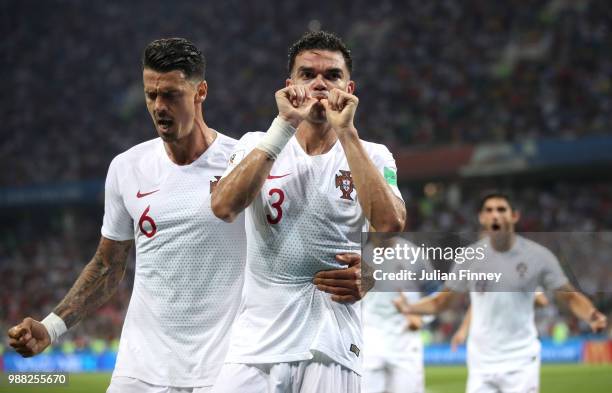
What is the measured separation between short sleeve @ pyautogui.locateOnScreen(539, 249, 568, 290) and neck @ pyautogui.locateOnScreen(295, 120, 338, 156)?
13.1 ft

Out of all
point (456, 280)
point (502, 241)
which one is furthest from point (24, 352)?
point (502, 241)

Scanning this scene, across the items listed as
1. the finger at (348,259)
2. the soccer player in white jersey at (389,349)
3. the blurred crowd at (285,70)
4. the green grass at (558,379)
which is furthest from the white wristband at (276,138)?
the blurred crowd at (285,70)

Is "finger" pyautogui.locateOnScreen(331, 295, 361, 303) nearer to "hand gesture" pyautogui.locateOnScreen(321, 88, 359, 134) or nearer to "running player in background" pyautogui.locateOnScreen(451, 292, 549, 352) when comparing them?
"hand gesture" pyautogui.locateOnScreen(321, 88, 359, 134)

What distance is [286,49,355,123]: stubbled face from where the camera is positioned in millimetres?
3682

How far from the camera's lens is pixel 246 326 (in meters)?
3.66

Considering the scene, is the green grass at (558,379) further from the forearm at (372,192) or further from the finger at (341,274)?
the forearm at (372,192)

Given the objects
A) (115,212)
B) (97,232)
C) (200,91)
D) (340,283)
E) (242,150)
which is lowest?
(340,283)

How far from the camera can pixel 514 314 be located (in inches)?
297

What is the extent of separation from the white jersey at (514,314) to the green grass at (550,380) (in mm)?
7029

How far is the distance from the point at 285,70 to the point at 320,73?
79.7ft

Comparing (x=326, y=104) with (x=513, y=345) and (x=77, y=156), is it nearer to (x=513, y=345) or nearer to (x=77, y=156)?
(x=513, y=345)

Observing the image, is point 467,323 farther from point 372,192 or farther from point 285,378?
→ point 372,192

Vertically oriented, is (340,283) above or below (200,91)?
below

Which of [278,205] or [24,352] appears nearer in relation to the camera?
[278,205]
